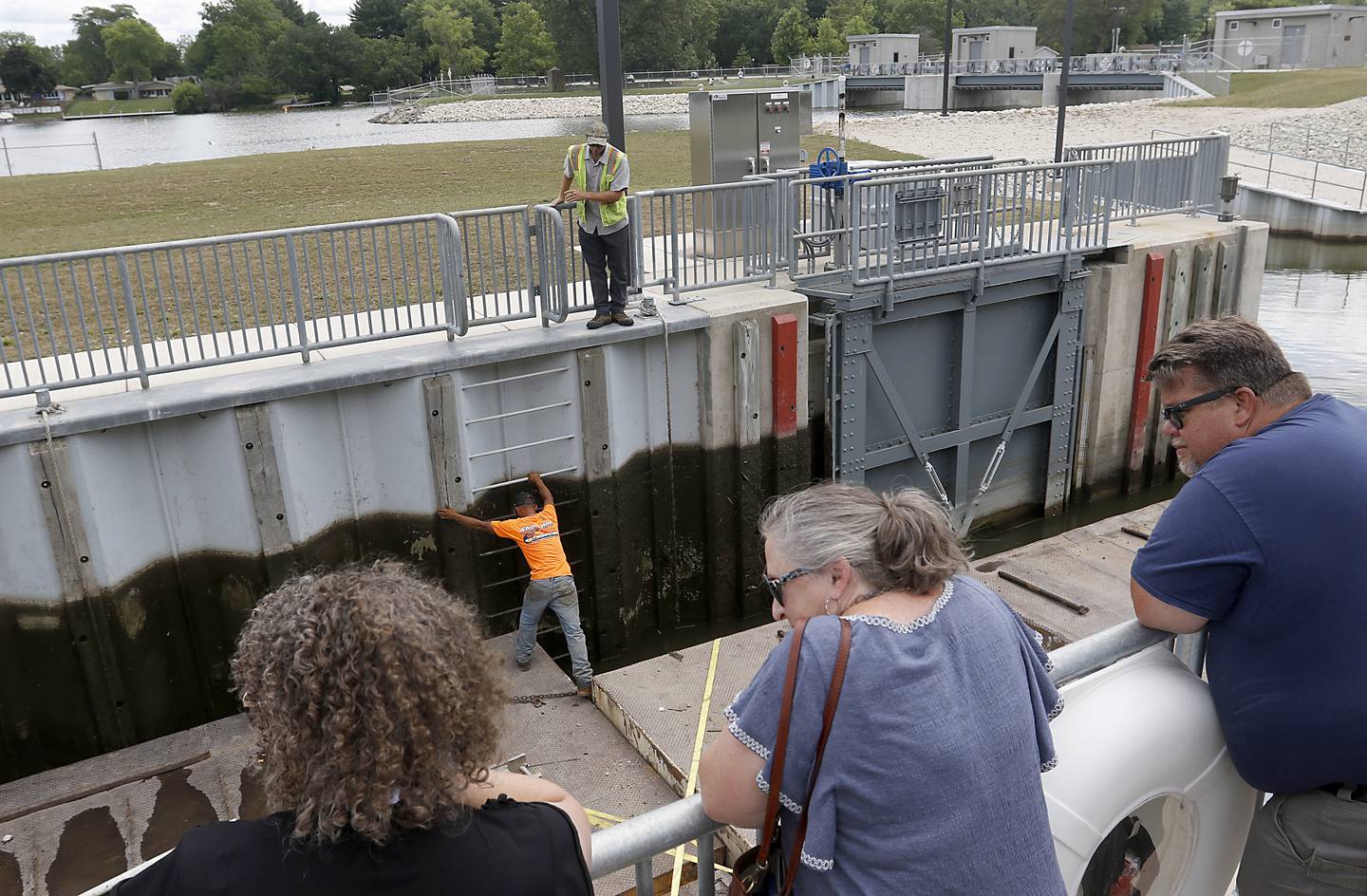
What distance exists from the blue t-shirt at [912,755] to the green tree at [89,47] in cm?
13063

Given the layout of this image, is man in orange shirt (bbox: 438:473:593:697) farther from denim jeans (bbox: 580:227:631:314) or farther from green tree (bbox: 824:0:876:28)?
green tree (bbox: 824:0:876:28)

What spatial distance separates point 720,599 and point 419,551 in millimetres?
3236

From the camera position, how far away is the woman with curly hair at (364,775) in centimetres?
164

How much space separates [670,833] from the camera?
209 centimetres

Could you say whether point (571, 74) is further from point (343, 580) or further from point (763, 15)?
point (343, 580)

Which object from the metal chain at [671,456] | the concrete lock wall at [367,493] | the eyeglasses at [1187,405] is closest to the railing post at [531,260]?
the concrete lock wall at [367,493]

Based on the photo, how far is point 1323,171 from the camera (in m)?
32.8

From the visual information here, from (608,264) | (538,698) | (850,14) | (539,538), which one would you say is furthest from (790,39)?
(538,698)

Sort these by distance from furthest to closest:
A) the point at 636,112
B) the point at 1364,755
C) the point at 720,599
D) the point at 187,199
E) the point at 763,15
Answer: the point at 763,15, the point at 636,112, the point at 187,199, the point at 720,599, the point at 1364,755

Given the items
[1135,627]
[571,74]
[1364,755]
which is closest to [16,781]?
[1135,627]

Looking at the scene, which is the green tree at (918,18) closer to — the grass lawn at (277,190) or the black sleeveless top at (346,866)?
the grass lawn at (277,190)

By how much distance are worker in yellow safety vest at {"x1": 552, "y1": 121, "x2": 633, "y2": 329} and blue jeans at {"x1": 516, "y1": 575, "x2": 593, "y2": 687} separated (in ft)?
7.88

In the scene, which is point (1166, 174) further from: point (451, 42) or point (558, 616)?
point (451, 42)

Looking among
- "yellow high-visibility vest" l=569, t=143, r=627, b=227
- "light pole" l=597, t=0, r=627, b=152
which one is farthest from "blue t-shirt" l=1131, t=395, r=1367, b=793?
"light pole" l=597, t=0, r=627, b=152
